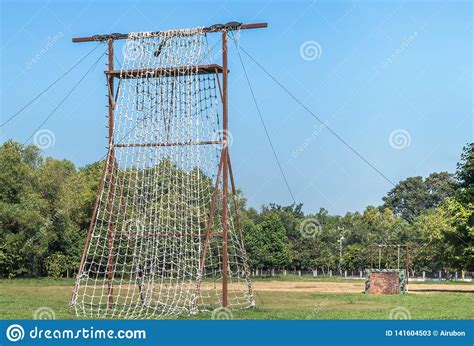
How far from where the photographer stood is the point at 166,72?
21.8 metres

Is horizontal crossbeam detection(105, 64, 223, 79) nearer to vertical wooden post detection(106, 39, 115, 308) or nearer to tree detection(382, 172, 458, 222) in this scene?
vertical wooden post detection(106, 39, 115, 308)

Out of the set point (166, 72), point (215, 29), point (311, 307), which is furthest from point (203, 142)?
point (311, 307)

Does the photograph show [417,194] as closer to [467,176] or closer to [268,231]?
[268,231]

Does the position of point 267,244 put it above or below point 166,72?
below

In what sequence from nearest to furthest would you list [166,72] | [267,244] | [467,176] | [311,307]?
1. [166,72]
2. [311,307]
3. [467,176]
4. [267,244]

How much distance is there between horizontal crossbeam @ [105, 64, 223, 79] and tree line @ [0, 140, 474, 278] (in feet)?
57.0

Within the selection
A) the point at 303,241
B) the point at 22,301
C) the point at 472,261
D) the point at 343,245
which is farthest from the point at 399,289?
the point at 343,245

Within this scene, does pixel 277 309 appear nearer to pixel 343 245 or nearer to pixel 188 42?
pixel 188 42

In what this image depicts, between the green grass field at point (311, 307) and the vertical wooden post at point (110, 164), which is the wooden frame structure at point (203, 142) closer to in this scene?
the vertical wooden post at point (110, 164)

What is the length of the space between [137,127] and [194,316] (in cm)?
529

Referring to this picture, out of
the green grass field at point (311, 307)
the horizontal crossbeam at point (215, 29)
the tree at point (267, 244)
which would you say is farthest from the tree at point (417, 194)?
the horizontal crossbeam at point (215, 29)

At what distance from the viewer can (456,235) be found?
36844mm

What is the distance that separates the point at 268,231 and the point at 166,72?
127 feet
